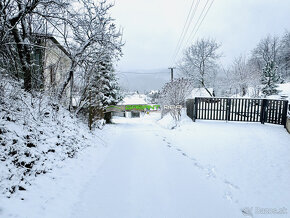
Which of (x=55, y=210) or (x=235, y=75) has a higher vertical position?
(x=235, y=75)

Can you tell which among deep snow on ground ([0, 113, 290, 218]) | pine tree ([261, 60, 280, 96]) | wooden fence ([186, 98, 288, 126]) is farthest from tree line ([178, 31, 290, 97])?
deep snow on ground ([0, 113, 290, 218])

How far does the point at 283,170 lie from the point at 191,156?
212cm

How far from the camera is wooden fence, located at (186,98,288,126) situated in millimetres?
5743

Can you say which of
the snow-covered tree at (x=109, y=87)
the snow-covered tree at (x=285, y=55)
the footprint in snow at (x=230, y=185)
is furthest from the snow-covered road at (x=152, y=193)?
the snow-covered tree at (x=285, y=55)

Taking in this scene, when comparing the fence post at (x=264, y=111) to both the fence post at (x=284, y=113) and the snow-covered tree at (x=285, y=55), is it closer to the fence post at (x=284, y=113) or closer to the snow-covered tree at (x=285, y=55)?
the fence post at (x=284, y=113)

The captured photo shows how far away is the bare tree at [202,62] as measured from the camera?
21.8m

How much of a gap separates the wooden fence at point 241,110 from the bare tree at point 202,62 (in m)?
15.2

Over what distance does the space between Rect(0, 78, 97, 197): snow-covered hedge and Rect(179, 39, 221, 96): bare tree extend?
20704 mm

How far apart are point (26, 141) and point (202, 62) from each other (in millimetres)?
23220

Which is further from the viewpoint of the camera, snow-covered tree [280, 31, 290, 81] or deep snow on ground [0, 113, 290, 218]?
snow-covered tree [280, 31, 290, 81]

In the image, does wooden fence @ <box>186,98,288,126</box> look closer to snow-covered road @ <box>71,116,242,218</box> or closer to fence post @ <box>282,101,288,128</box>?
fence post @ <box>282,101,288,128</box>

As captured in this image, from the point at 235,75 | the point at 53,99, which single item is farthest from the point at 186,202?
the point at 235,75

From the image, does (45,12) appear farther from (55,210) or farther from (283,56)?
(283,56)

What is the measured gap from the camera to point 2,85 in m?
3.54
